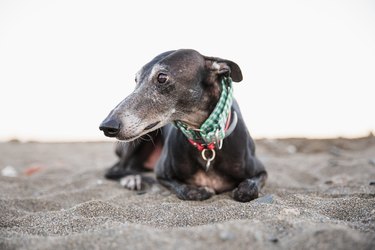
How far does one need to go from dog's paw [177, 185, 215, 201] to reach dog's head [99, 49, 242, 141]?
61 centimetres

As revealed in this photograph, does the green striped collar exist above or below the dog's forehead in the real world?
below

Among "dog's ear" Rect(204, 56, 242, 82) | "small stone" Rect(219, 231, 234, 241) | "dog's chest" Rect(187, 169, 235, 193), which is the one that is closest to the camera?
"small stone" Rect(219, 231, 234, 241)

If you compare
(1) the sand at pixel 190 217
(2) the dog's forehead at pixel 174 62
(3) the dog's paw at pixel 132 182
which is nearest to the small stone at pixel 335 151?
(1) the sand at pixel 190 217

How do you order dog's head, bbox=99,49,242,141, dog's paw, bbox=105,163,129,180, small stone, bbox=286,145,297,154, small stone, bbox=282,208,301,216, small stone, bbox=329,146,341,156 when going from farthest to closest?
small stone, bbox=286,145,297,154, small stone, bbox=329,146,341,156, dog's paw, bbox=105,163,129,180, dog's head, bbox=99,49,242,141, small stone, bbox=282,208,301,216

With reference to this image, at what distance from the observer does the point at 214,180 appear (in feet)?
12.1

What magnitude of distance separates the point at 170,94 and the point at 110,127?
0.63 meters

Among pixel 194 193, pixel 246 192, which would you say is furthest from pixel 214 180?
pixel 246 192

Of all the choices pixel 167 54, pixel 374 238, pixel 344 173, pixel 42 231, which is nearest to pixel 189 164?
pixel 167 54

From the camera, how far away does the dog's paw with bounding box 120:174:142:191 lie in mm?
4445

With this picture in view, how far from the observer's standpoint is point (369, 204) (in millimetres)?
2713

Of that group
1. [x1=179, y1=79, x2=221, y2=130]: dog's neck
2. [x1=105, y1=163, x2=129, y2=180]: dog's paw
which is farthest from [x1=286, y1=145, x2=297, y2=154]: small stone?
[x1=179, y1=79, x2=221, y2=130]: dog's neck

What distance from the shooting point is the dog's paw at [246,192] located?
325 centimetres

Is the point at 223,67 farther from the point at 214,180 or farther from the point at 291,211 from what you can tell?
the point at 291,211

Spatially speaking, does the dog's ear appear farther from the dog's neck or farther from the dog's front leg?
the dog's front leg
